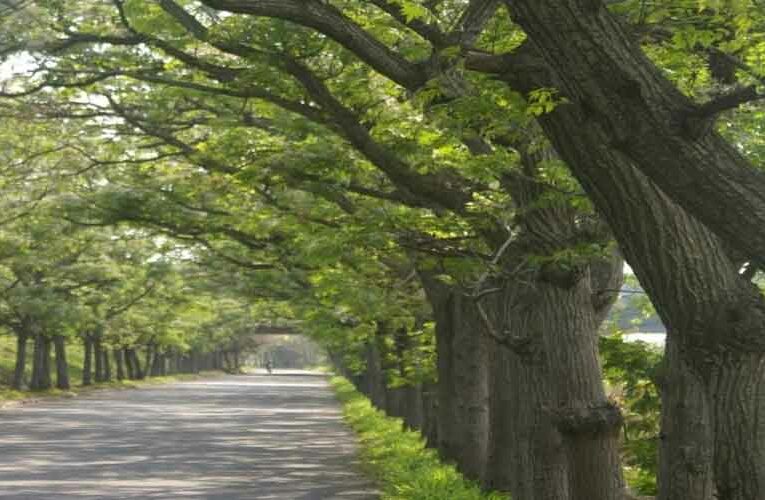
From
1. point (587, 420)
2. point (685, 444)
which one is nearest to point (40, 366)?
point (587, 420)

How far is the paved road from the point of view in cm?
1698

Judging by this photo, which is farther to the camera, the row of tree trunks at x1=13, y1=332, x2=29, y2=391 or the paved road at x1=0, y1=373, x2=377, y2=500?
the row of tree trunks at x1=13, y1=332, x2=29, y2=391

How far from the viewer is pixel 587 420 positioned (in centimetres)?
1087

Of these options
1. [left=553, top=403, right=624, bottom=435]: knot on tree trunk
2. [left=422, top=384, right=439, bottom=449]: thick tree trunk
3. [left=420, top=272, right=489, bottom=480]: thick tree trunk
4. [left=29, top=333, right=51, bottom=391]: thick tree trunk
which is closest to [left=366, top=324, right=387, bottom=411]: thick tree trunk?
[left=422, top=384, right=439, bottom=449]: thick tree trunk

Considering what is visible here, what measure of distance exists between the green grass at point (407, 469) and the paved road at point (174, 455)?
45 centimetres

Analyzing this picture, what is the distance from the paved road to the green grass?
45 cm

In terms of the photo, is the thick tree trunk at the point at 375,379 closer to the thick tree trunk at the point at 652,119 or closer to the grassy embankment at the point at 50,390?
the grassy embankment at the point at 50,390

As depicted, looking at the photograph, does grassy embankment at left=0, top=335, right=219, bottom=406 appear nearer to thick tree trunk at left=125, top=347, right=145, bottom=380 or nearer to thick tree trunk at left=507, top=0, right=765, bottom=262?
thick tree trunk at left=125, top=347, right=145, bottom=380

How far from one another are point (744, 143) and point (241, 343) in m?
128

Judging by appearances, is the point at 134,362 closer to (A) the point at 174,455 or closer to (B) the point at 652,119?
(A) the point at 174,455

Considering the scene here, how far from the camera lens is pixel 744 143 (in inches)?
465

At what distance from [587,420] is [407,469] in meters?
8.71

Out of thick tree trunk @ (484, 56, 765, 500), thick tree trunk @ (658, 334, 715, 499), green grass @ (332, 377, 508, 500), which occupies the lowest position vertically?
green grass @ (332, 377, 508, 500)

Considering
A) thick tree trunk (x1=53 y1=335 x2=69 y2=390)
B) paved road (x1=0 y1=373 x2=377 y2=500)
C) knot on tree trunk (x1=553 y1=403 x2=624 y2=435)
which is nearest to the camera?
knot on tree trunk (x1=553 y1=403 x2=624 y2=435)
